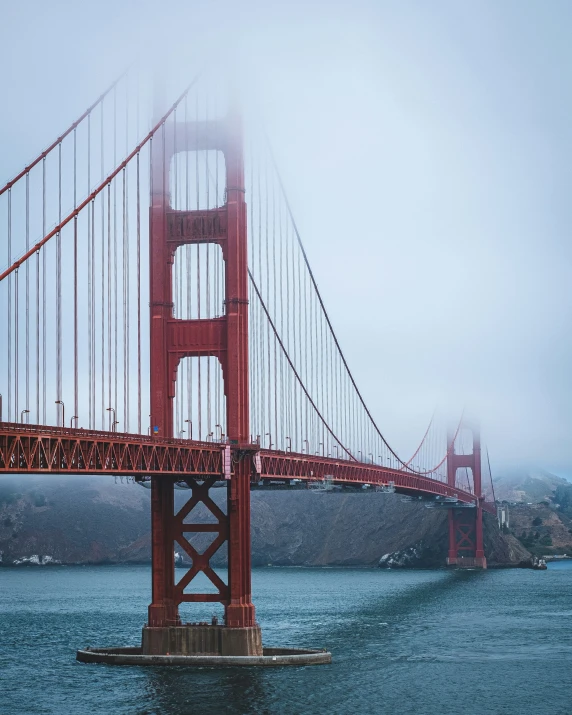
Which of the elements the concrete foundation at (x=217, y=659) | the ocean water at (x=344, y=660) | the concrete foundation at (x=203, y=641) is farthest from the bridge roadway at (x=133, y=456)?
the ocean water at (x=344, y=660)

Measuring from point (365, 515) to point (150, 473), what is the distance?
482ft

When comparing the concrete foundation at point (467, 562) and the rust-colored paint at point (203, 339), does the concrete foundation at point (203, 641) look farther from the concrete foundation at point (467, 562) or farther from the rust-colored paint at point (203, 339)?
the concrete foundation at point (467, 562)

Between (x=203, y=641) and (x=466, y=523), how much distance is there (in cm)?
10939

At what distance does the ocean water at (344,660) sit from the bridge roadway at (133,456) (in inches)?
292

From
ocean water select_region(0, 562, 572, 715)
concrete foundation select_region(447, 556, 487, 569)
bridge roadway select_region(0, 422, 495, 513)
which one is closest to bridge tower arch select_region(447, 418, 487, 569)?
concrete foundation select_region(447, 556, 487, 569)

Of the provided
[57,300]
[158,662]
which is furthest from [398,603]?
[57,300]

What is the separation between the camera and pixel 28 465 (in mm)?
36281

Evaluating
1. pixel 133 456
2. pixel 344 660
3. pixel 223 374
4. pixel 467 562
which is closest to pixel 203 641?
pixel 344 660

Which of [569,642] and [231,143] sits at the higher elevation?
[231,143]

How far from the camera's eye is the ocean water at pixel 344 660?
42.8 metres

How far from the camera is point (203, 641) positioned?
1895 inches

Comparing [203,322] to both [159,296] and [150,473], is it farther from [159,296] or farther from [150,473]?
[150,473]

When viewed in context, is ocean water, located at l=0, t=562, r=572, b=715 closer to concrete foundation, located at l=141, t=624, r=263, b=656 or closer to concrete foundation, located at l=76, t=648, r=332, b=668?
concrete foundation, located at l=76, t=648, r=332, b=668

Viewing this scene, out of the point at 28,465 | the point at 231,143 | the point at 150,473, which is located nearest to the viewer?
the point at 28,465
